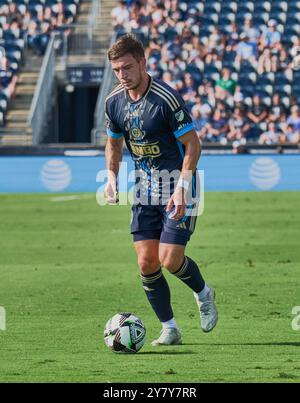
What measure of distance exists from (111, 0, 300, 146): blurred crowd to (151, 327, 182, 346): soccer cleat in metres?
19.0

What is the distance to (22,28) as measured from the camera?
35156 mm

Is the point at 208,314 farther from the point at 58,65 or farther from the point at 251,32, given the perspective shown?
the point at 58,65

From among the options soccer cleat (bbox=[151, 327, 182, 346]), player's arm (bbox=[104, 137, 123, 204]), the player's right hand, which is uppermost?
player's arm (bbox=[104, 137, 123, 204])

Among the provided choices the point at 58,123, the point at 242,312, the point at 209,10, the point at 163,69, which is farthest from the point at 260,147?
the point at 242,312

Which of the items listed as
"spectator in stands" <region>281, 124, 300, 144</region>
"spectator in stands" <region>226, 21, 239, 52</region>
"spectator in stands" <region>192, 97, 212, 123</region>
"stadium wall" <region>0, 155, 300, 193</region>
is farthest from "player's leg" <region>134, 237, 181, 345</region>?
"spectator in stands" <region>226, 21, 239, 52</region>

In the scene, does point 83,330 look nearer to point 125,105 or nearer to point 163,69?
point 125,105

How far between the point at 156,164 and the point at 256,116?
2076 cm

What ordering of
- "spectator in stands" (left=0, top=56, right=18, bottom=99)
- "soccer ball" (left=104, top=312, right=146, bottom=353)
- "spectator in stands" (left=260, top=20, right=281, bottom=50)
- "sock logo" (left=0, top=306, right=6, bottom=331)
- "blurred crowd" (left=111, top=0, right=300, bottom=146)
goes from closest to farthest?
"soccer ball" (left=104, top=312, right=146, bottom=353) → "sock logo" (left=0, top=306, right=6, bottom=331) → "blurred crowd" (left=111, top=0, right=300, bottom=146) → "spectator in stands" (left=260, top=20, right=281, bottom=50) → "spectator in stands" (left=0, top=56, right=18, bottom=99)

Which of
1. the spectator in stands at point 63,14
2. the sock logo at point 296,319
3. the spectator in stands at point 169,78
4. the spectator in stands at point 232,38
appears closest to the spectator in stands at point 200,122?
the spectator in stands at point 169,78

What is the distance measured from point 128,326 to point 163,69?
2315cm

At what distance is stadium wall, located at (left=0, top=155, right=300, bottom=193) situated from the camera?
25094 millimetres

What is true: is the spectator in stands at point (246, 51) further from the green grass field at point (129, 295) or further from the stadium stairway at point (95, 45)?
the green grass field at point (129, 295)

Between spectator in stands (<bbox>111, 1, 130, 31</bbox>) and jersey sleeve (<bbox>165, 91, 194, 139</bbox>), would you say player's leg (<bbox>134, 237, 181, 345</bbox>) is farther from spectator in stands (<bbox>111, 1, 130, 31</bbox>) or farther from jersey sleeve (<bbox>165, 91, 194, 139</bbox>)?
spectator in stands (<bbox>111, 1, 130, 31</bbox>)

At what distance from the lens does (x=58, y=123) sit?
35.9 metres
